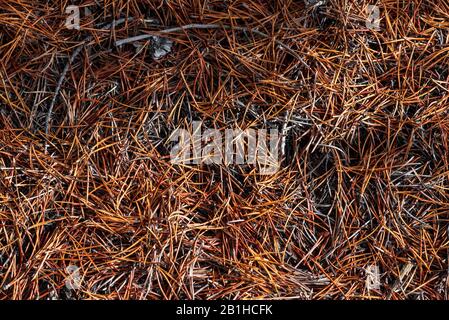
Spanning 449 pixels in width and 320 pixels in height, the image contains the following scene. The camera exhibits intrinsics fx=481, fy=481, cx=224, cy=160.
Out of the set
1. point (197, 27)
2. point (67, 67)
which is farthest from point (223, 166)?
point (67, 67)

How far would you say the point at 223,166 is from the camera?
1.59 m

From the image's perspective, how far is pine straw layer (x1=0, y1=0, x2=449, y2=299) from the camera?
1521 mm

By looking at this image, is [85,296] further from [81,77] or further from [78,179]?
[81,77]

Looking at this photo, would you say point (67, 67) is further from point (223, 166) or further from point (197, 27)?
point (223, 166)

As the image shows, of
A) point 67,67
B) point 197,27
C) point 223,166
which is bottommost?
point 223,166

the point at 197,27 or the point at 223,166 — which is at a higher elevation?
the point at 197,27

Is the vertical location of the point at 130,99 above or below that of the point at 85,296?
above

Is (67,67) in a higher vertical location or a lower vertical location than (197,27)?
lower

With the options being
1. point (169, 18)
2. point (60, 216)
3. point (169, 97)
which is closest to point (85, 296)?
point (60, 216)

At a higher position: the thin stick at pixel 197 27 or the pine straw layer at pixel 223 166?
the thin stick at pixel 197 27

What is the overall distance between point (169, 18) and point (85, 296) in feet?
3.13

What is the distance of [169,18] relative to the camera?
1652 millimetres

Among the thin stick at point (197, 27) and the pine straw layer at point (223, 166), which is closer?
the pine straw layer at point (223, 166)

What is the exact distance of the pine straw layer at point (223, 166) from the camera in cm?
152
